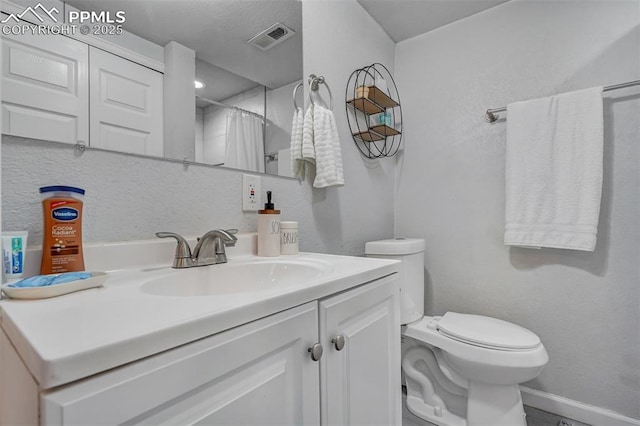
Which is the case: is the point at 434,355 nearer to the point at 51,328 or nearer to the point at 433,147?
the point at 433,147

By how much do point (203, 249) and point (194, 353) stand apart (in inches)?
18.5

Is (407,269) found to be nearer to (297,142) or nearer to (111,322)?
(297,142)

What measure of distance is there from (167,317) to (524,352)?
3.99 ft

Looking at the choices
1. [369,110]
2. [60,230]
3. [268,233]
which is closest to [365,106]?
[369,110]

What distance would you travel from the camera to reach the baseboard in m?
1.26

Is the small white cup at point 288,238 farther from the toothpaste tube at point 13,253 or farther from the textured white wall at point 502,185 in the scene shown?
the textured white wall at point 502,185

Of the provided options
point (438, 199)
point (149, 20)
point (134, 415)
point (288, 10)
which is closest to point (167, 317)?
point (134, 415)

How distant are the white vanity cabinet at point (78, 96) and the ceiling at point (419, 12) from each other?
52.1 inches

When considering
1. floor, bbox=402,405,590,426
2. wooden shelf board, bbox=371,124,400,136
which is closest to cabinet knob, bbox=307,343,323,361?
floor, bbox=402,405,590,426

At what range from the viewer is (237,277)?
2.68ft

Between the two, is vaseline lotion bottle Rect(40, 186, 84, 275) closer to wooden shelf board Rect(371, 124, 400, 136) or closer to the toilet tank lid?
the toilet tank lid

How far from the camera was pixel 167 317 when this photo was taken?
14.7 inches

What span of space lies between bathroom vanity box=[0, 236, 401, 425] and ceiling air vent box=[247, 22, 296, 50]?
2.70ft

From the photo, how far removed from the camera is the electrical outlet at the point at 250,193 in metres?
0.99
